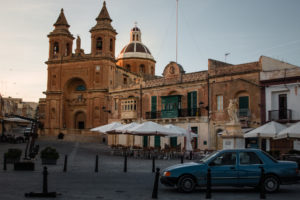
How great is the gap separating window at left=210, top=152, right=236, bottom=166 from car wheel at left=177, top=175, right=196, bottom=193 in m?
0.76

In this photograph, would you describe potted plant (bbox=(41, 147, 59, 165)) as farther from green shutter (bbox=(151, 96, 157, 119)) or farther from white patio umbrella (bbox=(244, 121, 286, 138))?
green shutter (bbox=(151, 96, 157, 119))

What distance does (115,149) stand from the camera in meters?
32.8

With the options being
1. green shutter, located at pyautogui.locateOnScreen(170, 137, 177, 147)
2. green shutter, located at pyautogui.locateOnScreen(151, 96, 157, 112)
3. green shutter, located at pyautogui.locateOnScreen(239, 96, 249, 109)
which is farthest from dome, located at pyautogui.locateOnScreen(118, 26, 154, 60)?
green shutter, located at pyautogui.locateOnScreen(239, 96, 249, 109)

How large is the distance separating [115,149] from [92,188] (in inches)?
836

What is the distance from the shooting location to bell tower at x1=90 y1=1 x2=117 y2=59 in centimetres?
5381

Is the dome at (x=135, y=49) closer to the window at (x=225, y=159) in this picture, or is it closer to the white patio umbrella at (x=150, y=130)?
the white patio umbrella at (x=150, y=130)

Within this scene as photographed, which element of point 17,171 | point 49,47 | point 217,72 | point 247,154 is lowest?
point 17,171

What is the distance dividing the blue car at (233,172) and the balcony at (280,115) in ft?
58.8

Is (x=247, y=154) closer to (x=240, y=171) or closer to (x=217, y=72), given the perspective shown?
(x=240, y=171)

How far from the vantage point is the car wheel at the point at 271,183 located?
36.5ft

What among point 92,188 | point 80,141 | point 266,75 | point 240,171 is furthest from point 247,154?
point 80,141

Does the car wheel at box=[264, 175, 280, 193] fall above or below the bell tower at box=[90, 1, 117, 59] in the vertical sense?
below

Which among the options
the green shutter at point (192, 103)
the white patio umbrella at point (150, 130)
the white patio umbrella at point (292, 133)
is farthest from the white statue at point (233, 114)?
the green shutter at point (192, 103)

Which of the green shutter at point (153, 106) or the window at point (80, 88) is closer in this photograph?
the green shutter at point (153, 106)
